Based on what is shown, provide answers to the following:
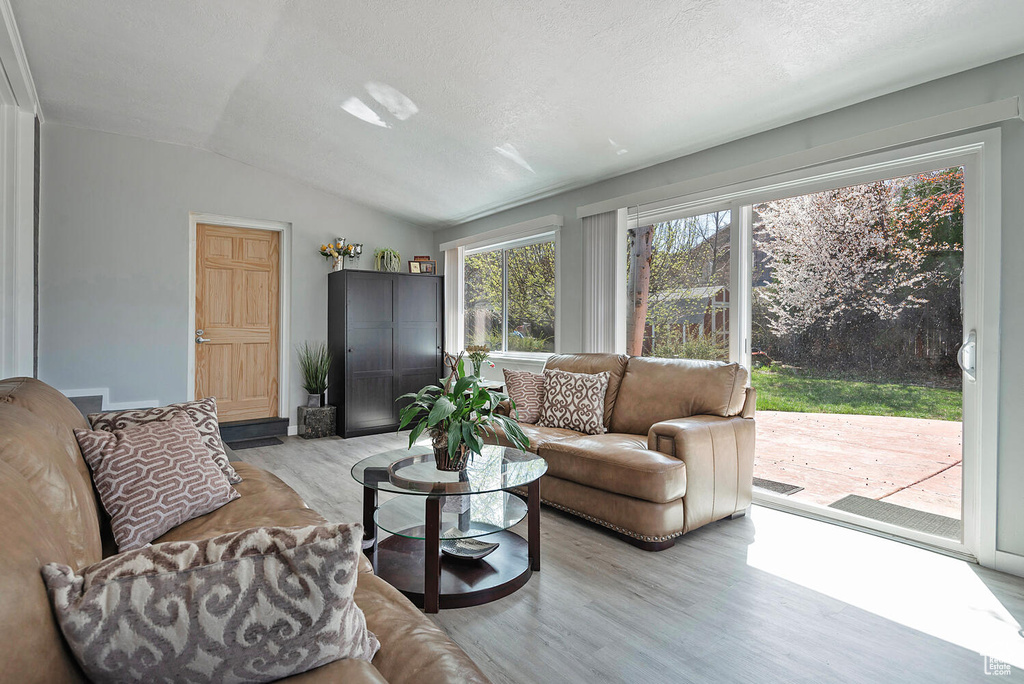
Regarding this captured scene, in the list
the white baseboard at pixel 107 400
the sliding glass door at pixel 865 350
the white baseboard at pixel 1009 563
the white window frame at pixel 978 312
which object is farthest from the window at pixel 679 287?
the white baseboard at pixel 107 400

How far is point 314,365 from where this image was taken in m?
5.43

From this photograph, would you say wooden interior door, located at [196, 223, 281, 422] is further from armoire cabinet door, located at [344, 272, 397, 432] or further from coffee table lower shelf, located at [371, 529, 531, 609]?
coffee table lower shelf, located at [371, 529, 531, 609]

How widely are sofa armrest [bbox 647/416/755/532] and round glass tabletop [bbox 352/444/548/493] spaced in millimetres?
704

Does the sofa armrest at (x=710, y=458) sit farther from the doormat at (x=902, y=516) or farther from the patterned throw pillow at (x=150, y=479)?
the patterned throw pillow at (x=150, y=479)

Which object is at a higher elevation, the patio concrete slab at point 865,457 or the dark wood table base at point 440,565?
the patio concrete slab at point 865,457

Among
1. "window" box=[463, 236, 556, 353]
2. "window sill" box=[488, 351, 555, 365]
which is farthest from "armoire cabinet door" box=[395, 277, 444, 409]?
"window sill" box=[488, 351, 555, 365]

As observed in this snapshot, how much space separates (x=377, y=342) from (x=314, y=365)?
0.70m

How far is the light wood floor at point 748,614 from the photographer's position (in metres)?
1.67

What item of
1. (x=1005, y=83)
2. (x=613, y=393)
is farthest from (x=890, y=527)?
(x=1005, y=83)

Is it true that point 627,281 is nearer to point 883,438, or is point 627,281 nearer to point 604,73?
point 604,73

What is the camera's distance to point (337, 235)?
5.67 meters

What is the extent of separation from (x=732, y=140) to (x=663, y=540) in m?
2.47

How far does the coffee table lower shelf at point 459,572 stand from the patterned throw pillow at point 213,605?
4.40 feet

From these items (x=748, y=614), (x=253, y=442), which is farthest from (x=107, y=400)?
(x=748, y=614)
